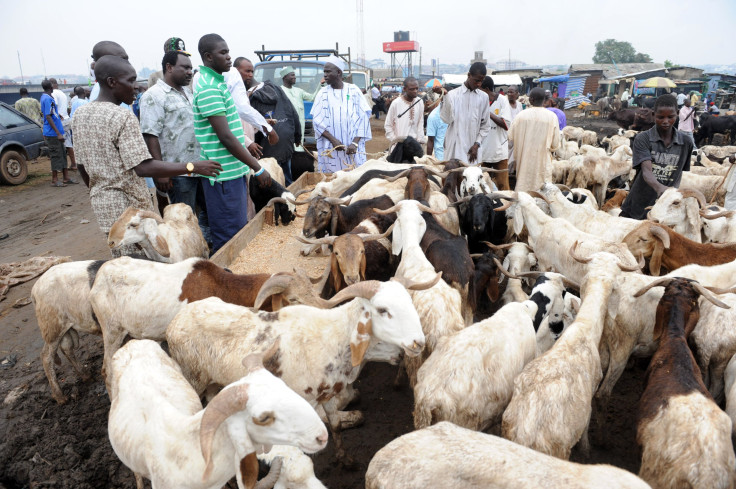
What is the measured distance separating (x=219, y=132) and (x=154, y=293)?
1663mm

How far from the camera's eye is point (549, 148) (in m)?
7.30

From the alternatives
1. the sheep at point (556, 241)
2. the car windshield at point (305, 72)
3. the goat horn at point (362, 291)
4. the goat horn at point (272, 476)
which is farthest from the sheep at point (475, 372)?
the car windshield at point (305, 72)

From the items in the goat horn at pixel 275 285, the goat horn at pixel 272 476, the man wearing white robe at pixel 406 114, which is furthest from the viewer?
A: the man wearing white robe at pixel 406 114

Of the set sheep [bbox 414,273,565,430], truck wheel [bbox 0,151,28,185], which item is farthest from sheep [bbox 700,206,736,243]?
truck wheel [bbox 0,151,28,185]

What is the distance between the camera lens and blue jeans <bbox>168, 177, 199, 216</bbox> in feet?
16.6

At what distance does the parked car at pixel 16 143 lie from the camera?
41.0 feet

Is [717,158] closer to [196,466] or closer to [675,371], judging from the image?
[675,371]

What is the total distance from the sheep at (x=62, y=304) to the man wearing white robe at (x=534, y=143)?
5601mm

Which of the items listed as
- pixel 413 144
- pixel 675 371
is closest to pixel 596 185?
pixel 413 144

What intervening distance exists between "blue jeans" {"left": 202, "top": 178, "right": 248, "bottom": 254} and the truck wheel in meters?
10.8

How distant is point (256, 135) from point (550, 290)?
6.28 meters

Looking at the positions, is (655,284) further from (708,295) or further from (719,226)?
(719,226)

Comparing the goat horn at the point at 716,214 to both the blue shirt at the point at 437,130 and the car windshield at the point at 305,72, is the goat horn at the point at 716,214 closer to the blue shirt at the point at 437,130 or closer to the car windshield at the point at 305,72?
the blue shirt at the point at 437,130

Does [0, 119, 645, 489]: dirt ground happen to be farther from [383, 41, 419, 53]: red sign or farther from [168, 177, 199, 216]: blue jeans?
[383, 41, 419, 53]: red sign
